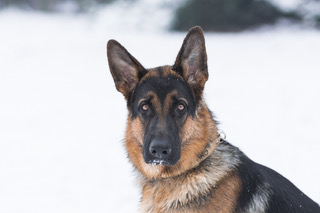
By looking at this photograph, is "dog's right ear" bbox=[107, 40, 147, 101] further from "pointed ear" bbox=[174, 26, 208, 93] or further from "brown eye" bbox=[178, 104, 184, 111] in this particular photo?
"brown eye" bbox=[178, 104, 184, 111]

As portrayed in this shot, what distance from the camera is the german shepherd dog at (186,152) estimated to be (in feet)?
11.5

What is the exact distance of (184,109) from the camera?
3.74 m

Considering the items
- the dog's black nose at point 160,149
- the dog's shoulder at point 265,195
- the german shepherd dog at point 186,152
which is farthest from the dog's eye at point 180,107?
the dog's shoulder at point 265,195

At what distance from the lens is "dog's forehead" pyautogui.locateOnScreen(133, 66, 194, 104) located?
12.2ft

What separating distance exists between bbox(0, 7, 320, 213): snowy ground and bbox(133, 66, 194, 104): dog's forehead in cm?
94

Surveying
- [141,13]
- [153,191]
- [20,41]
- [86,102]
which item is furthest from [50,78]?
[153,191]

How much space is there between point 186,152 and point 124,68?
39.4 inches

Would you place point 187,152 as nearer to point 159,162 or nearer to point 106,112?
point 159,162

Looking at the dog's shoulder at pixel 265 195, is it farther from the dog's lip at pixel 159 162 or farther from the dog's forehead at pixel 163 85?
the dog's forehead at pixel 163 85

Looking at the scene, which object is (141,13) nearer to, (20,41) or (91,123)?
(20,41)

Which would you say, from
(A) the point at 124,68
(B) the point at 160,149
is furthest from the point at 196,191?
(A) the point at 124,68

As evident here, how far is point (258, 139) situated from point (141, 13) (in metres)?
15.9

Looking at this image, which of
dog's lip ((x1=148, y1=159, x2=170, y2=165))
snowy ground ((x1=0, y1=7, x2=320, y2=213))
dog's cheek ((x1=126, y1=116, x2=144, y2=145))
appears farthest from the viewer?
snowy ground ((x1=0, y1=7, x2=320, y2=213))

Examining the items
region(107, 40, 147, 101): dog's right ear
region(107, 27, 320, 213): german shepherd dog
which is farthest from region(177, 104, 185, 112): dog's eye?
region(107, 40, 147, 101): dog's right ear
